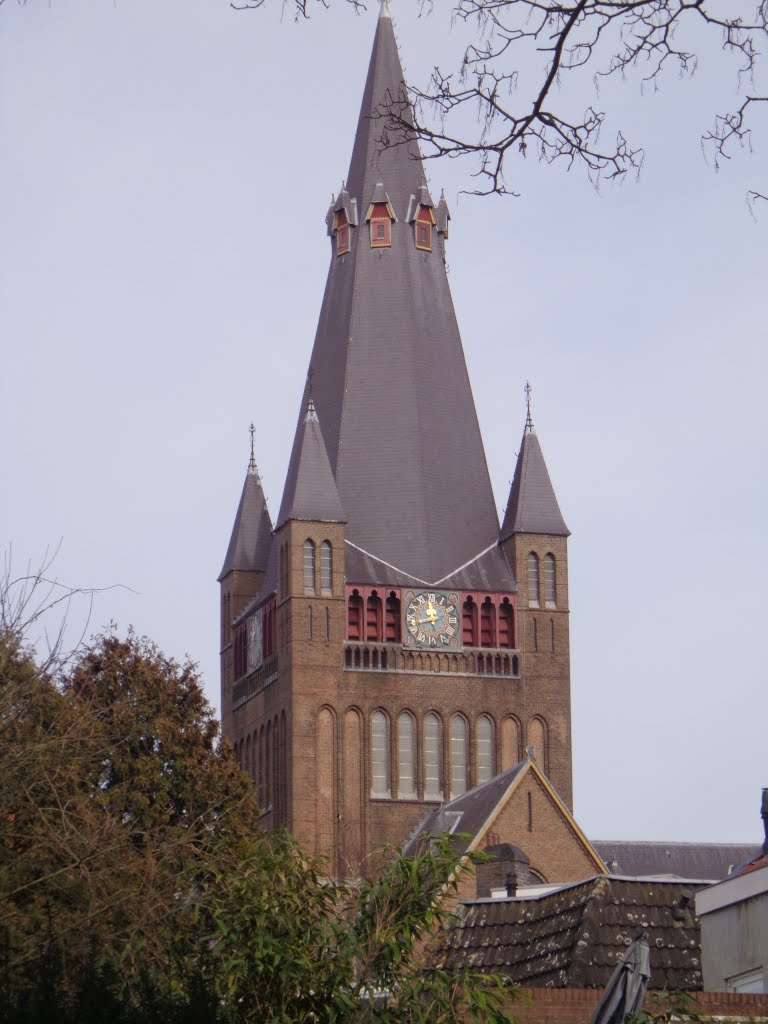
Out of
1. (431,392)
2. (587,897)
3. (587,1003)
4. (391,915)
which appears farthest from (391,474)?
(391,915)

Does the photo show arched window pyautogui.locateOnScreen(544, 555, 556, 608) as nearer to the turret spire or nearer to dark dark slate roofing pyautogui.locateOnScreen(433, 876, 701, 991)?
the turret spire

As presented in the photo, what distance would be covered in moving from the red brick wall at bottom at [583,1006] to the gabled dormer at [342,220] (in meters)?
52.5

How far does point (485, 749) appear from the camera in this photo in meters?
66.0

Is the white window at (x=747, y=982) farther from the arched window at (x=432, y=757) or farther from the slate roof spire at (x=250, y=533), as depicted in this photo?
the slate roof spire at (x=250, y=533)

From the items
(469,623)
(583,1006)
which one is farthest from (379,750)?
(583,1006)

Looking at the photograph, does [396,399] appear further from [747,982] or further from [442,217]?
[747,982]

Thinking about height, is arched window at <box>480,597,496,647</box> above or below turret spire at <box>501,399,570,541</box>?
below

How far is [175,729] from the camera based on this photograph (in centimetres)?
4491

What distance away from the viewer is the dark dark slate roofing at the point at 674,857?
70750 millimetres

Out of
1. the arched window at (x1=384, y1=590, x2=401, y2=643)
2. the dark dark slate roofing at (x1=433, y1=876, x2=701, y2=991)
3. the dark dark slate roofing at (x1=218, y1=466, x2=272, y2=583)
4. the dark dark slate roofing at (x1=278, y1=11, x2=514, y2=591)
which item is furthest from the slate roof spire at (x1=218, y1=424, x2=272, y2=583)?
the dark dark slate roofing at (x1=433, y1=876, x2=701, y2=991)

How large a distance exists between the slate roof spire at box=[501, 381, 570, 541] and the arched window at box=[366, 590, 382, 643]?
4.74 meters

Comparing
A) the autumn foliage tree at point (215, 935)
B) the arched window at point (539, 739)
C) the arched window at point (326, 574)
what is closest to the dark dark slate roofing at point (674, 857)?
the arched window at point (539, 739)

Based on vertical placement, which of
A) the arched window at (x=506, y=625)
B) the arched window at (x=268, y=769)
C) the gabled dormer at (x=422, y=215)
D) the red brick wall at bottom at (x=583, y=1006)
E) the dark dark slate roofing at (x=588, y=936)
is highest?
the gabled dormer at (x=422, y=215)

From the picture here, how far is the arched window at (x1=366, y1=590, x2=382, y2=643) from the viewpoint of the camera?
66000 mm
